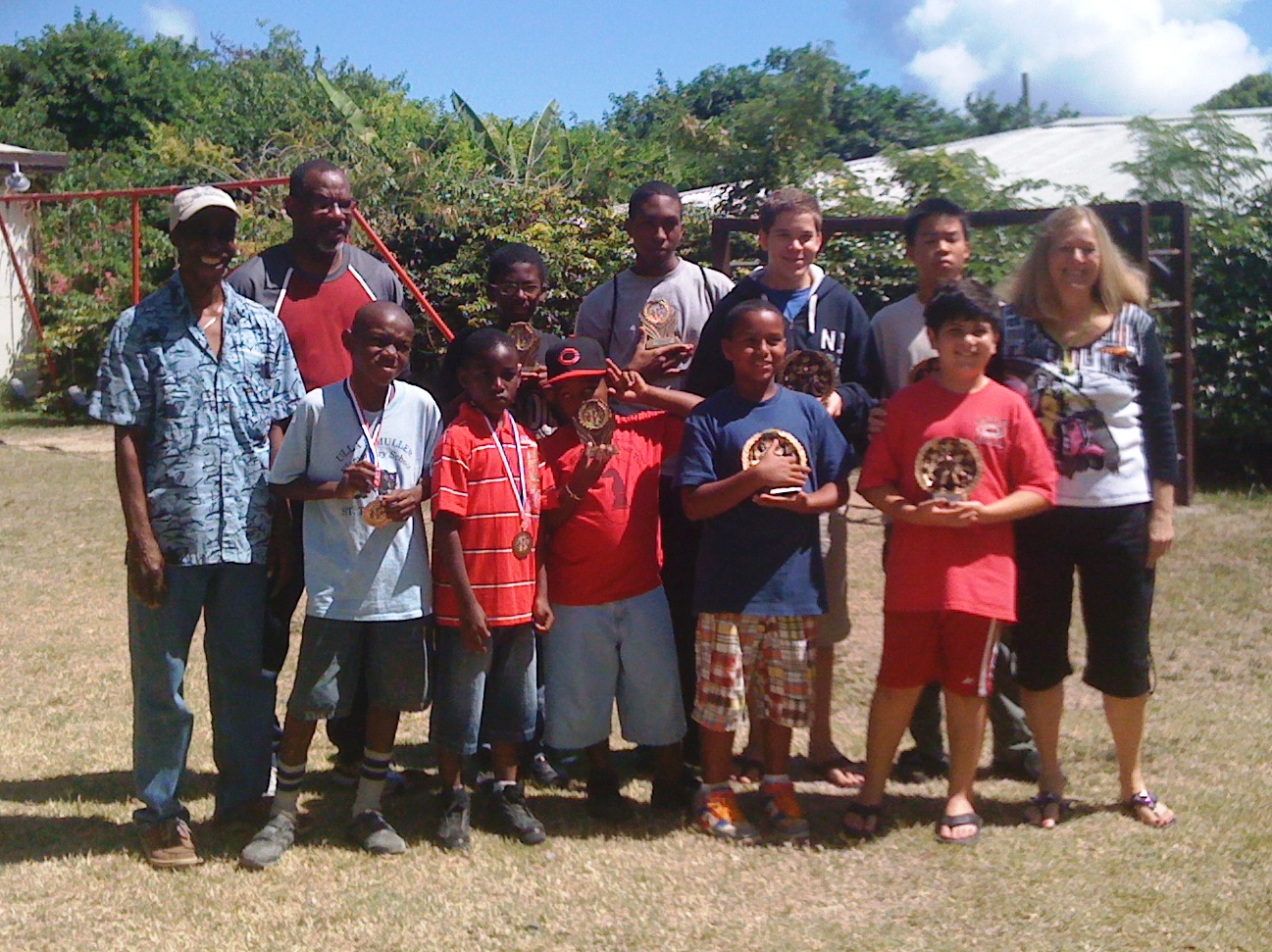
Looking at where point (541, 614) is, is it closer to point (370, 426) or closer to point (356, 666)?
point (356, 666)

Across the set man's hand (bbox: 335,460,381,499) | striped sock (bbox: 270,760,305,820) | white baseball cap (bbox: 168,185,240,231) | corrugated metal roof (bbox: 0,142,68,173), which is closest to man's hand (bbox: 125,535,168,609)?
man's hand (bbox: 335,460,381,499)

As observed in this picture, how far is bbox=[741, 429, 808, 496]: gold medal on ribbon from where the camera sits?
13.6 ft

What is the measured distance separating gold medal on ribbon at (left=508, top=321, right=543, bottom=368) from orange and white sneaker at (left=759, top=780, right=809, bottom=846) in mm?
1552

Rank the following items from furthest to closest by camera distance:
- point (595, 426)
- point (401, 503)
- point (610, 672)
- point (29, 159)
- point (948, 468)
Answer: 1. point (29, 159)
2. point (610, 672)
3. point (595, 426)
4. point (948, 468)
5. point (401, 503)

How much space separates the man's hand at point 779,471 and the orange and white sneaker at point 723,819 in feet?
3.33

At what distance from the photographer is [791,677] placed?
4246 millimetres

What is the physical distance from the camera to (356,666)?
4129 millimetres

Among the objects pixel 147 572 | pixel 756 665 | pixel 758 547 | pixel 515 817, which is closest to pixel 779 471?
pixel 758 547

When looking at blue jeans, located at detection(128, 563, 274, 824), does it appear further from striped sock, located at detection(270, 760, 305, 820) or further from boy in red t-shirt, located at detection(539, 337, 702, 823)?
boy in red t-shirt, located at detection(539, 337, 702, 823)

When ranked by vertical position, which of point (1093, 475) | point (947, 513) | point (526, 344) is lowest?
point (947, 513)

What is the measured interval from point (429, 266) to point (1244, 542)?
8.08m

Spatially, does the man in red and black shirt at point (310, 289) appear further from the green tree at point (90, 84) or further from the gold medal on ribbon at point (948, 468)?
the green tree at point (90, 84)

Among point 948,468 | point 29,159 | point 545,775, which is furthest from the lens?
point 29,159

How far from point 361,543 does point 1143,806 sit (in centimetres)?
261
